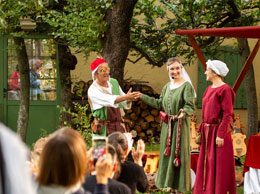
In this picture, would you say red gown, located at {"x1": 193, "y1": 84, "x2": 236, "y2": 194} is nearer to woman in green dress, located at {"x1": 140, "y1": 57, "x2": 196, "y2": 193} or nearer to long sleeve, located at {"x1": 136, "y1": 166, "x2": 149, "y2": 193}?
woman in green dress, located at {"x1": 140, "y1": 57, "x2": 196, "y2": 193}

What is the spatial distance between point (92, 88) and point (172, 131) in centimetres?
101

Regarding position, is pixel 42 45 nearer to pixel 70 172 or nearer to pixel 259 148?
pixel 259 148

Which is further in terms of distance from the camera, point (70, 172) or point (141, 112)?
point (141, 112)

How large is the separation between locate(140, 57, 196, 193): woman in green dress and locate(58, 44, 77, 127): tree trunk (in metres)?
2.73

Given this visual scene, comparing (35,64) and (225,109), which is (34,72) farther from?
(225,109)

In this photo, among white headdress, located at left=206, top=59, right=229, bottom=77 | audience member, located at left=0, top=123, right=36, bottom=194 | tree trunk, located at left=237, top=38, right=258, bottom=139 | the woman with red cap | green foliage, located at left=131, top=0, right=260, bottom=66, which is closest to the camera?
audience member, located at left=0, top=123, right=36, bottom=194

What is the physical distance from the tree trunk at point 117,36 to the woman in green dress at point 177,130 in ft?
2.77

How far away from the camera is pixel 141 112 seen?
32.9ft

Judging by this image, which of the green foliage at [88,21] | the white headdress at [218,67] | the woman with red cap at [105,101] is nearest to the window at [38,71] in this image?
the green foliage at [88,21]

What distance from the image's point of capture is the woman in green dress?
5.16 meters

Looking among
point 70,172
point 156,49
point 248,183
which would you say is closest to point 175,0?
point 156,49

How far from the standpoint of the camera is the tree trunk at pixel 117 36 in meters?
5.88

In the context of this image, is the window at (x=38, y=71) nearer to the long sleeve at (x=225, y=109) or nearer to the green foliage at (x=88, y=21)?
the green foliage at (x=88, y=21)

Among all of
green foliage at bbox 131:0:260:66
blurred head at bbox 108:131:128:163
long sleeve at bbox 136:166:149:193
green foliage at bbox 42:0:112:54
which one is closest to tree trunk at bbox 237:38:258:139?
green foliage at bbox 131:0:260:66
